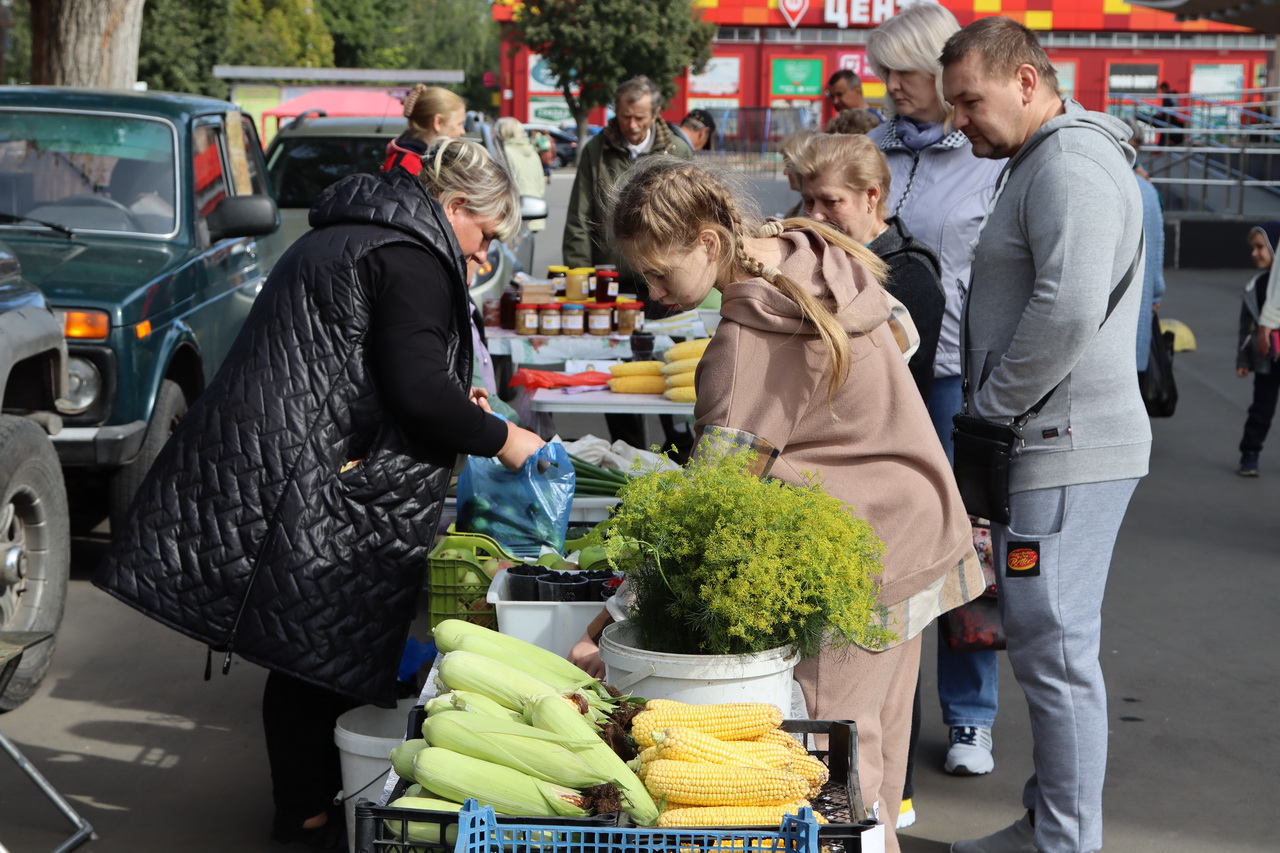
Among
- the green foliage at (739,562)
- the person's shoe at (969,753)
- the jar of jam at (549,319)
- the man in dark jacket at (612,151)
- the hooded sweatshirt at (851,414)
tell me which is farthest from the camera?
the man in dark jacket at (612,151)

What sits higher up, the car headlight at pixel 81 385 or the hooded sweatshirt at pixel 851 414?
the hooded sweatshirt at pixel 851 414

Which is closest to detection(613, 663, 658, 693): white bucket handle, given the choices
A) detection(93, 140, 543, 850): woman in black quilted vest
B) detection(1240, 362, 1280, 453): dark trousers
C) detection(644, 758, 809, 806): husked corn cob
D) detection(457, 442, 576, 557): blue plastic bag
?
detection(644, 758, 809, 806): husked corn cob

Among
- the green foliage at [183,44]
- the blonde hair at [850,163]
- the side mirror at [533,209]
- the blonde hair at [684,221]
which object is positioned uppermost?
the green foliage at [183,44]

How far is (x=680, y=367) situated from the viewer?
17.5ft

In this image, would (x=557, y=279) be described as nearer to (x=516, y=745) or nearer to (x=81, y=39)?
(x=516, y=745)

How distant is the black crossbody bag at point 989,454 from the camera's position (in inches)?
128

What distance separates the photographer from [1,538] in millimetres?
4707

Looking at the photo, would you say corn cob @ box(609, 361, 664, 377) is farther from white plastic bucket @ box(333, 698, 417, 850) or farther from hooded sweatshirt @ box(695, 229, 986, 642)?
hooded sweatshirt @ box(695, 229, 986, 642)

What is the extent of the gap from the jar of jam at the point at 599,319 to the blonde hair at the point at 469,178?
2.85m

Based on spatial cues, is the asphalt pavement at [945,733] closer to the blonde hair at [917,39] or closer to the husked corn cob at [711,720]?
the husked corn cob at [711,720]

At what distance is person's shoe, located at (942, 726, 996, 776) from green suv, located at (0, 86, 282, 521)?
3.71 metres

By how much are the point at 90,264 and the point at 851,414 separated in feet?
15.2

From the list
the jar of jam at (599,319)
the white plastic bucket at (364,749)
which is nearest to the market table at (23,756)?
the white plastic bucket at (364,749)

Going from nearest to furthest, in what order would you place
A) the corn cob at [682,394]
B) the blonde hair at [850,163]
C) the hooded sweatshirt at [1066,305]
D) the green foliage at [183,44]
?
the hooded sweatshirt at [1066,305] → the blonde hair at [850,163] → the corn cob at [682,394] → the green foliage at [183,44]
